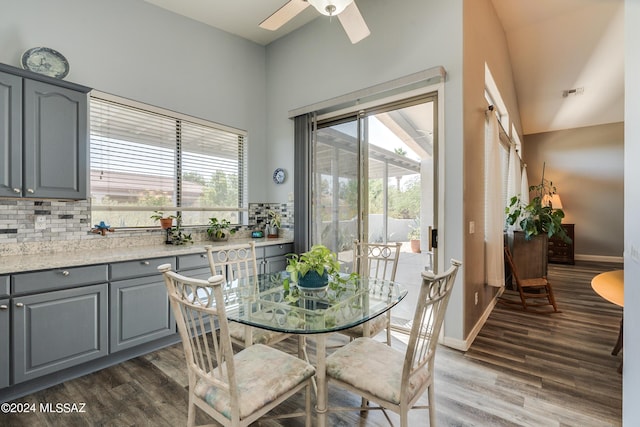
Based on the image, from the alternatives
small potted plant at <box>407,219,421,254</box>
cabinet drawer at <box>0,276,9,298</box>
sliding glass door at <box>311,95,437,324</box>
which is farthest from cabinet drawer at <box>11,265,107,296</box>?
small potted plant at <box>407,219,421,254</box>

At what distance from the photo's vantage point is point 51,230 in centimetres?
249

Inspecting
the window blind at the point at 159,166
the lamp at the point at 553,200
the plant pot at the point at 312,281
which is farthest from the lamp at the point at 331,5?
the lamp at the point at 553,200

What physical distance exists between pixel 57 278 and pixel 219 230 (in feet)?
5.37

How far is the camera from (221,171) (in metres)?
3.82

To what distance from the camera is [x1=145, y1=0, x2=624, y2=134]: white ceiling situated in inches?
135

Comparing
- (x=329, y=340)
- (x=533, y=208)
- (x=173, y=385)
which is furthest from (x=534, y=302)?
(x=173, y=385)

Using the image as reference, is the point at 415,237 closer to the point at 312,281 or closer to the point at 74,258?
the point at 312,281

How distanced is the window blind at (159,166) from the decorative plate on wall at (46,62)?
0.33 m

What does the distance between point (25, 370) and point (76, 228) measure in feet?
3.83

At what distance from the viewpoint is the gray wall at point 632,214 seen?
122cm

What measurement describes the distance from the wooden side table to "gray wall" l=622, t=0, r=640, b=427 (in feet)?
21.5

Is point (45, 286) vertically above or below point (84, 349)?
above

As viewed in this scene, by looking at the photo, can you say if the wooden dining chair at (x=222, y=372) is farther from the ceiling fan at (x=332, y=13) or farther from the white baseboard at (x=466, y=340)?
the ceiling fan at (x=332, y=13)

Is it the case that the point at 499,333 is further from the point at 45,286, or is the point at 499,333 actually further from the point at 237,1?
the point at 237,1
